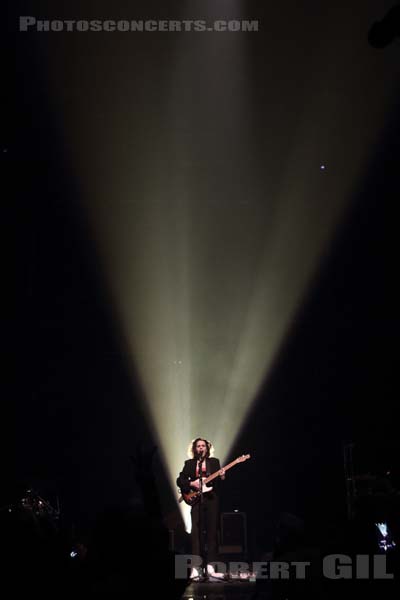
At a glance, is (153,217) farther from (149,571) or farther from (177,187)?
(149,571)

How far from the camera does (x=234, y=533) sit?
26.8 feet

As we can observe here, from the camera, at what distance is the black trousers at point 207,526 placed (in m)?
7.43

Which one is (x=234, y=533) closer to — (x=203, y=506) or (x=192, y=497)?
(x=203, y=506)

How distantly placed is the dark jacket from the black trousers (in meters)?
0.21

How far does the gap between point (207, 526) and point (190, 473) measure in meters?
0.61

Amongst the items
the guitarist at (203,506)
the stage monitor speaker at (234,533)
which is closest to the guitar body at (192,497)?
the guitarist at (203,506)

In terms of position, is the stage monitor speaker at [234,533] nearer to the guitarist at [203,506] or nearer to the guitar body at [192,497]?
the guitarist at [203,506]

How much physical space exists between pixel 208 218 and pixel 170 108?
173cm

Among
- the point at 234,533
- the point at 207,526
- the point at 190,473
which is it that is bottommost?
the point at 234,533

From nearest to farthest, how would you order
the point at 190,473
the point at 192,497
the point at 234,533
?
the point at 192,497 < the point at 190,473 < the point at 234,533

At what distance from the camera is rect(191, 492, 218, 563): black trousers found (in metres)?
7.43

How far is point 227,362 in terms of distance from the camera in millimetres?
9188

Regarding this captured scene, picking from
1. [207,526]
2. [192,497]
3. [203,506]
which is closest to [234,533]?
[207,526]

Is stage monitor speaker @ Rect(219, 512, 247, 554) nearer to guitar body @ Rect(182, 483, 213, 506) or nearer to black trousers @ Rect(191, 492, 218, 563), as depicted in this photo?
black trousers @ Rect(191, 492, 218, 563)
